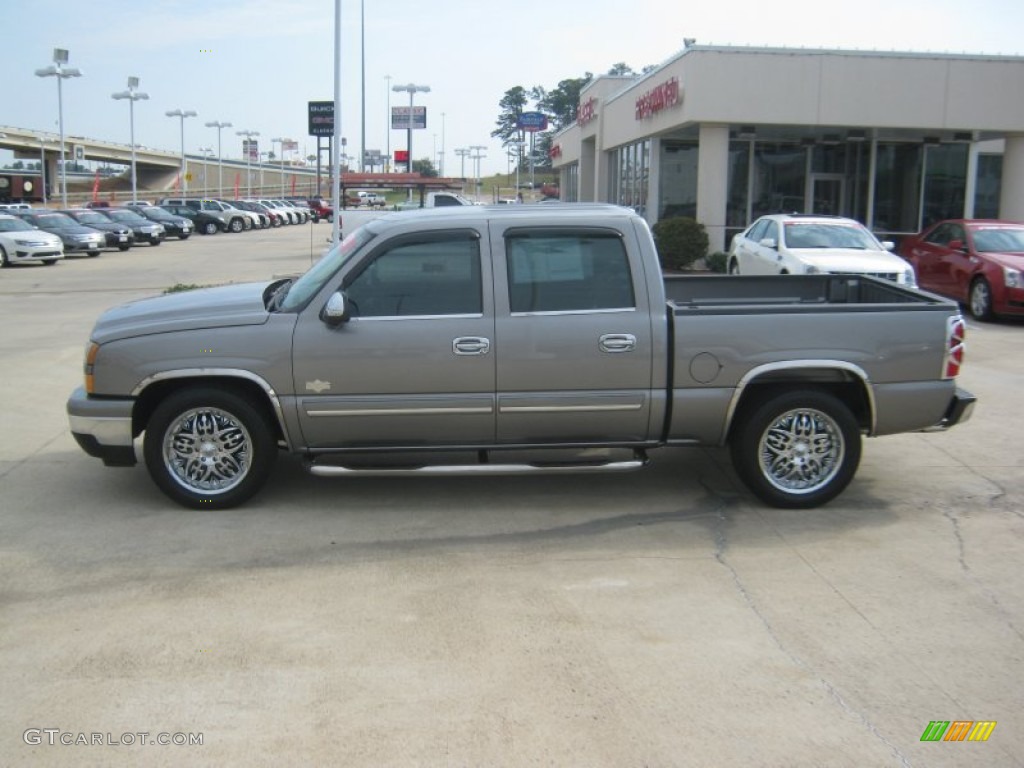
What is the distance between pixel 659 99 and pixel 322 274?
73.1 ft

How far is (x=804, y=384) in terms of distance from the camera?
6.46 meters

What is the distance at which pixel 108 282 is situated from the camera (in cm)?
2475

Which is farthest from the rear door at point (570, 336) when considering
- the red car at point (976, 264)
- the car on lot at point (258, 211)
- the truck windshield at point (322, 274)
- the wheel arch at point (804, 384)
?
the car on lot at point (258, 211)

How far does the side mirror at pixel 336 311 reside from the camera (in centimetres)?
602

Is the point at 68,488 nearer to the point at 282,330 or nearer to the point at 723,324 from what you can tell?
the point at 282,330

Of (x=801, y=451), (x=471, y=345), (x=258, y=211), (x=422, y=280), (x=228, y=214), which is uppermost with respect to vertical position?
(x=258, y=211)

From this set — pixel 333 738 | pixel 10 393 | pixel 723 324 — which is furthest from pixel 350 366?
pixel 10 393

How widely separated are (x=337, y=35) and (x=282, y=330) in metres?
18.5

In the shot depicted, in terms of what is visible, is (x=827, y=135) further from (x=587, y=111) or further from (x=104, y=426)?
(x=104, y=426)

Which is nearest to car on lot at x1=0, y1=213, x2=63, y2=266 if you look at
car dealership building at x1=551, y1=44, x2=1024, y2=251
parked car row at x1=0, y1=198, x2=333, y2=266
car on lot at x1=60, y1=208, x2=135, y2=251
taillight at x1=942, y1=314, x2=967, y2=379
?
parked car row at x1=0, y1=198, x2=333, y2=266

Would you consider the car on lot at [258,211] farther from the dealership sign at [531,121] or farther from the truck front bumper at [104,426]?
the truck front bumper at [104,426]

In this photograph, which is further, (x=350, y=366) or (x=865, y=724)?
(x=350, y=366)

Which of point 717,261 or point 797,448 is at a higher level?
point 717,261

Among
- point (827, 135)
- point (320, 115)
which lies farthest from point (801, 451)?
point (827, 135)
